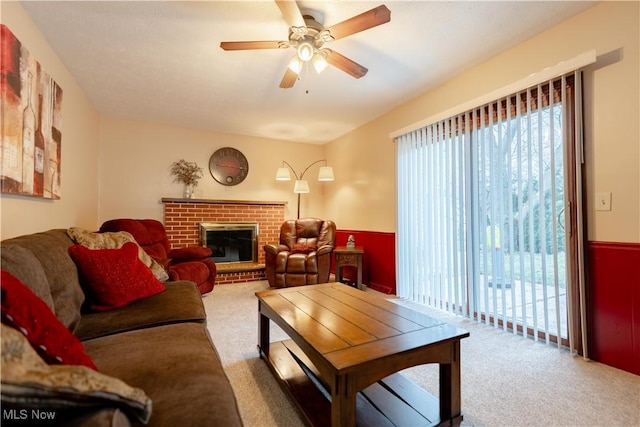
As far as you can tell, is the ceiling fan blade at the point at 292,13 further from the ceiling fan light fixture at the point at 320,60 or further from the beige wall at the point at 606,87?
the beige wall at the point at 606,87

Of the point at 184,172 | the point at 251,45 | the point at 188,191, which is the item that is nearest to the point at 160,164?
the point at 184,172

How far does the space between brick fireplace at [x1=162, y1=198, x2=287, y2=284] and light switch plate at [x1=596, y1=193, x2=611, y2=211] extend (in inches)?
152

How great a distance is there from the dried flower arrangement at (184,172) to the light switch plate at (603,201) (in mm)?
4419

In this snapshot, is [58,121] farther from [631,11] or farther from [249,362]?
[631,11]

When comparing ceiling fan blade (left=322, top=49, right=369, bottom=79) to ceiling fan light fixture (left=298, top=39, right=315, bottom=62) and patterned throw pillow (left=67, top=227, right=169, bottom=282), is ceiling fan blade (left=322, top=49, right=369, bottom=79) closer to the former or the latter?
ceiling fan light fixture (left=298, top=39, right=315, bottom=62)

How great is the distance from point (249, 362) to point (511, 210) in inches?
89.8

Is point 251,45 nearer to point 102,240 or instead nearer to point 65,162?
point 102,240

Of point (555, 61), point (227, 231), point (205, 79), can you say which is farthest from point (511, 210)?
point (227, 231)

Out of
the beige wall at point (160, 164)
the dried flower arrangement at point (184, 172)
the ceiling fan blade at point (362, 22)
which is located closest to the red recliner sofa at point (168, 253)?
the beige wall at point (160, 164)

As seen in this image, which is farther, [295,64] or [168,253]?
[168,253]

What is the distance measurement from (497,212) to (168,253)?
3507 millimetres

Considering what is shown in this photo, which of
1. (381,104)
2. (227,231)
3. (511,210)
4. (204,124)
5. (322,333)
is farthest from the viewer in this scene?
(227,231)

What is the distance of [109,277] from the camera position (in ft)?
5.39

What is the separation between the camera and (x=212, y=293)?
3.63 metres
